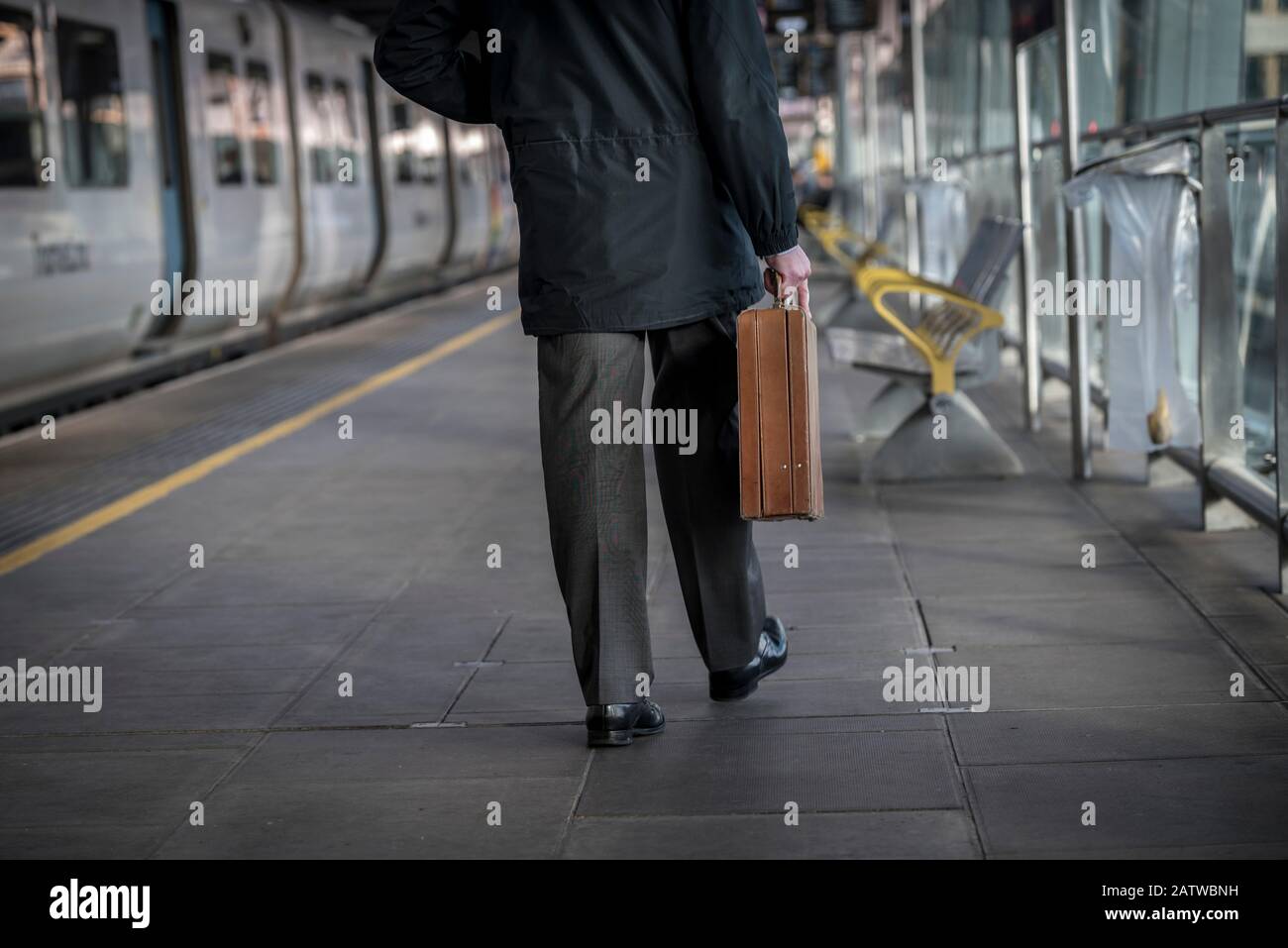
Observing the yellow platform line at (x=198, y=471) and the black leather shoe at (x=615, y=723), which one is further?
the yellow platform line at (x=198, y=471)

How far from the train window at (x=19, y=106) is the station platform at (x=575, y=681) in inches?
88.6

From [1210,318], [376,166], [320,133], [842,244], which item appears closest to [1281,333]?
[1210,318]

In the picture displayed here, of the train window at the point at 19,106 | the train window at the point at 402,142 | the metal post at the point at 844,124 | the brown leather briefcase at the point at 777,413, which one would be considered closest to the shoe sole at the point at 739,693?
the brown leather briefcase at the point at 777,413

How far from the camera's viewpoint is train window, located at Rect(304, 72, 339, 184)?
15672mm

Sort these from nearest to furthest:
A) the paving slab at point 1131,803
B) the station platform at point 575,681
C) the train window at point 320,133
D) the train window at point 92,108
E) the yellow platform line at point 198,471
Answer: the paving slab at point 1131,803, the station platform at point 575,681, the yellow platform line at point 198,471, the train window at point 92,108, the train window at point 320,133

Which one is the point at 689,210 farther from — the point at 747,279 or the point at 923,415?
the point at 923,415

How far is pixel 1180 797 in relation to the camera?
316 cm

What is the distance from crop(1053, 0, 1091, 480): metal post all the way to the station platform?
7.1 inches

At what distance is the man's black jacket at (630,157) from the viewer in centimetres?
346

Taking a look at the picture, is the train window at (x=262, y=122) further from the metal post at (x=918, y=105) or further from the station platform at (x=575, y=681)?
the station platform at (x=575, y=681)

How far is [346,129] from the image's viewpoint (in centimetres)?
1694

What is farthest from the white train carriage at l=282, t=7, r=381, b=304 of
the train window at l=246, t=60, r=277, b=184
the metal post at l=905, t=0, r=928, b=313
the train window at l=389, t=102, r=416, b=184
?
the metal post at l=905, t=0, r=928, b=313
